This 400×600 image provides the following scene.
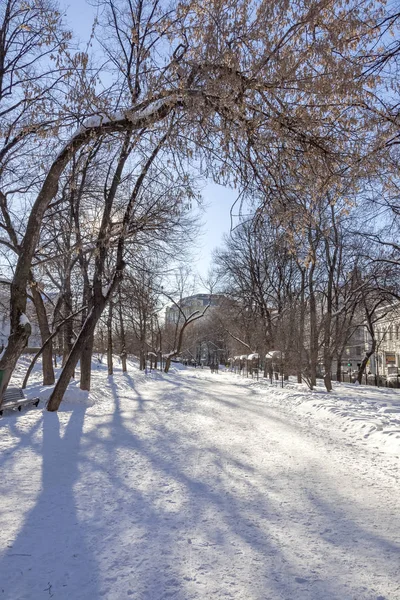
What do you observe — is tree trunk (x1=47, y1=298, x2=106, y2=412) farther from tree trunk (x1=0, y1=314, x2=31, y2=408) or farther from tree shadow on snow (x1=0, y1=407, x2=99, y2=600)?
tree shadow on snow (x1=0, y1=407, x2=99, y2=600)

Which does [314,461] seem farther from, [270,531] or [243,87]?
[243,87]

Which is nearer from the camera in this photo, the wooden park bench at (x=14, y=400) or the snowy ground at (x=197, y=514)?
the snowy ground at (x=197, y=514)

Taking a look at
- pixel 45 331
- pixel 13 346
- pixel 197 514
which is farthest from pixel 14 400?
pixel 197 514

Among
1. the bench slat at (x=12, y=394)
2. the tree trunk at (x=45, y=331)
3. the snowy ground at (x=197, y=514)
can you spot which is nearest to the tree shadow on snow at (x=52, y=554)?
the snowy ground at (x=197, y=514)

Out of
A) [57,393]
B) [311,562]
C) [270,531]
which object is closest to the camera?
[311,562]

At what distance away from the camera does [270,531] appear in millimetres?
3693

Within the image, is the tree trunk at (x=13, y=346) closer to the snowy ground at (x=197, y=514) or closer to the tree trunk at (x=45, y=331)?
the snowy ground at (x=197, y=514)

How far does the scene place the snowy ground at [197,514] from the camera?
9.41 feet

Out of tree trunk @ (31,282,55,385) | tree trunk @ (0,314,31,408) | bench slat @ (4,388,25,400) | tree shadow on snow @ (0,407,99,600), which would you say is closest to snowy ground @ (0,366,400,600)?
tree shadow on snow @ (0,407,99,600)

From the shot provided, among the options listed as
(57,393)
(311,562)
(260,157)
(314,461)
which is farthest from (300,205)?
(57,393)

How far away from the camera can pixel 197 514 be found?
4.07 meters

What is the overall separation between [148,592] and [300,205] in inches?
180

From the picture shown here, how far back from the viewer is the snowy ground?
9.41 ft

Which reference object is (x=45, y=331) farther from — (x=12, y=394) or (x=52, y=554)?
(x=52, y=554)
